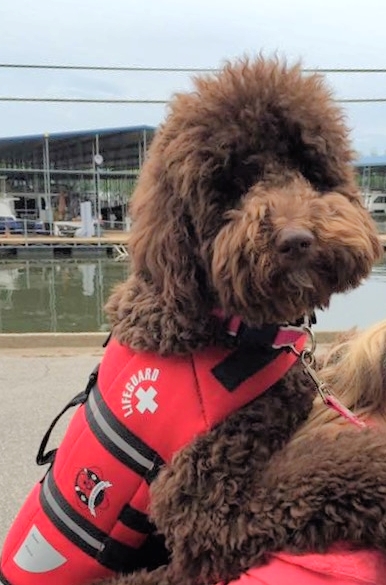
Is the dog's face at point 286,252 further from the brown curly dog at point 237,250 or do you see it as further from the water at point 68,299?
the water at point 68,299

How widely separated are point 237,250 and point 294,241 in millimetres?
126

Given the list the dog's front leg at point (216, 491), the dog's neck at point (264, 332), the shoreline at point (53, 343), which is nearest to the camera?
the dog's front leg at point (216, 491)

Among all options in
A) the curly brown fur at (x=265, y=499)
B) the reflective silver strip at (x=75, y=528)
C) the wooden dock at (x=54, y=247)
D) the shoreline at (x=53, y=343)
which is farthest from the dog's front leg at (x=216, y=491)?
the wooden dock at (x=54, y=247)

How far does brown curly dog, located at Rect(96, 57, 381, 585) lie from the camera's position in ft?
4.35

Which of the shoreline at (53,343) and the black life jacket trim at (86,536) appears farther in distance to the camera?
the shoreline at (53,343)

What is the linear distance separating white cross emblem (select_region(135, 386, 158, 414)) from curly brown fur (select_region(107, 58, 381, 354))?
3.9 inches

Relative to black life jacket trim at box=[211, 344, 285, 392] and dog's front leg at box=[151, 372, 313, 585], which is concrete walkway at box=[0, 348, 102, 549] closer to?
dog's front leg at box=[151, 372, 313, 585]

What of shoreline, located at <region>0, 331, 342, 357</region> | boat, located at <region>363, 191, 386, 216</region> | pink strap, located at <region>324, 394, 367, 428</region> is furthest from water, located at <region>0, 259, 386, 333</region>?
pink strap, located at <region>324, 394, 367, 428</region>

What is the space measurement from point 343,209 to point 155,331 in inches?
19.8

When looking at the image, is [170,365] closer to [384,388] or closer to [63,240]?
[384,388]

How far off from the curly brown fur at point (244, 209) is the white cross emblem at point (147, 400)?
0.10 meters

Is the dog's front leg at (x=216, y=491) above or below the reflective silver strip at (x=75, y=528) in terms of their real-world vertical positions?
above

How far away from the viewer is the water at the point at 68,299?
24.9 ft

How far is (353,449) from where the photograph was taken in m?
1.34
